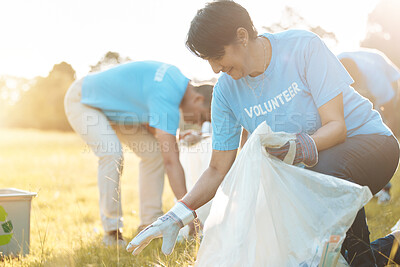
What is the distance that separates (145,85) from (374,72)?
73.8 inches

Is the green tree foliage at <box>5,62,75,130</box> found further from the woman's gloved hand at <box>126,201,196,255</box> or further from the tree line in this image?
the woman's gloved hand at <box>126,201,196,255</box>

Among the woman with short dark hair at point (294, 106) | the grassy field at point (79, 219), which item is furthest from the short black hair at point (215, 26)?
the grassy field at point (79, 219)

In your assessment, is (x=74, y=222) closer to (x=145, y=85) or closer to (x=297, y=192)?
(x=145, y=85)

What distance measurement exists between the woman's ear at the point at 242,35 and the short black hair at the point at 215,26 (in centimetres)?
1

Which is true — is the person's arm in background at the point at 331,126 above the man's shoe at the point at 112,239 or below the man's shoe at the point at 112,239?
above

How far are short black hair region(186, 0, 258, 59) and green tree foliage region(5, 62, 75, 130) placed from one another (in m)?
17.4

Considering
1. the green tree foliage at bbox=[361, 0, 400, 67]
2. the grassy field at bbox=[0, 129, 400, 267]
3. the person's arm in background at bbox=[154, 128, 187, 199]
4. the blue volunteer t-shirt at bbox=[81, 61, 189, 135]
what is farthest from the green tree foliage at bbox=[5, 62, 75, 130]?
the person's arm in background at bbox=[154, 128, 187, 199]

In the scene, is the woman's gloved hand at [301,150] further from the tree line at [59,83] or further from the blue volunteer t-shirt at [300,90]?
the tree line at [59,83]

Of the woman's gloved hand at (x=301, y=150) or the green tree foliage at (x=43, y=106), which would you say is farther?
the green tree foliage at (x=43, y=106)

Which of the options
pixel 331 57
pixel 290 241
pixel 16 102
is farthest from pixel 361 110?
pixel 16 102

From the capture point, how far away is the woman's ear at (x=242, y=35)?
156 cm

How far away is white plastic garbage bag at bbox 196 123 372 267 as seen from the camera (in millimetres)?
1328

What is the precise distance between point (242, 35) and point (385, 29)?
1970 cm

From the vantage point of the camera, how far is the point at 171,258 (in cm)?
193
